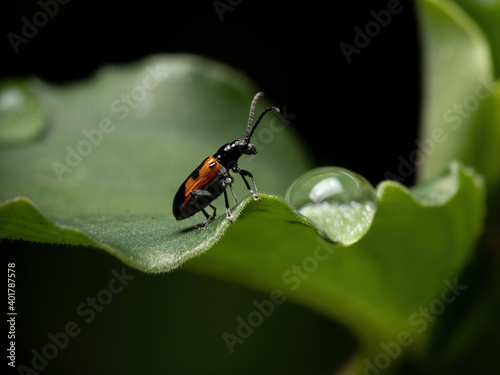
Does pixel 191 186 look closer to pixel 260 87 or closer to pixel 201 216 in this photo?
pixel 201 216

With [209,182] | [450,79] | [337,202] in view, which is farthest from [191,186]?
[450,79]

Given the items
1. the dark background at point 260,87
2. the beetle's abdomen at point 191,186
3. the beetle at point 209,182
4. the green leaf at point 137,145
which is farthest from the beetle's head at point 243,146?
the dark background at point 260,87

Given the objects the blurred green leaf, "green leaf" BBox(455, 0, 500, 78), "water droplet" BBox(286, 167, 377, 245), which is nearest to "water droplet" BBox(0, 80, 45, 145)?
"water droplet" BBox(286, 167, 377, 245)

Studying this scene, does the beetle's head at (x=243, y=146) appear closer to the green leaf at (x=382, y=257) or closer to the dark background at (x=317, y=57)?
the green leaf at (x=382, y=257)

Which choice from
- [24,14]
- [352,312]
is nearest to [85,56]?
[24,14]

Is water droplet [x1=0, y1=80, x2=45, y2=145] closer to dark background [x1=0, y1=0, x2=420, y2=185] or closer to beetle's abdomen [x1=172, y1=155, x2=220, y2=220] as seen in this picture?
dark background [x1=0, y1=0, x2=420, y2=185]

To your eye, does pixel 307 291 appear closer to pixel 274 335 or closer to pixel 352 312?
pixel 352 312
